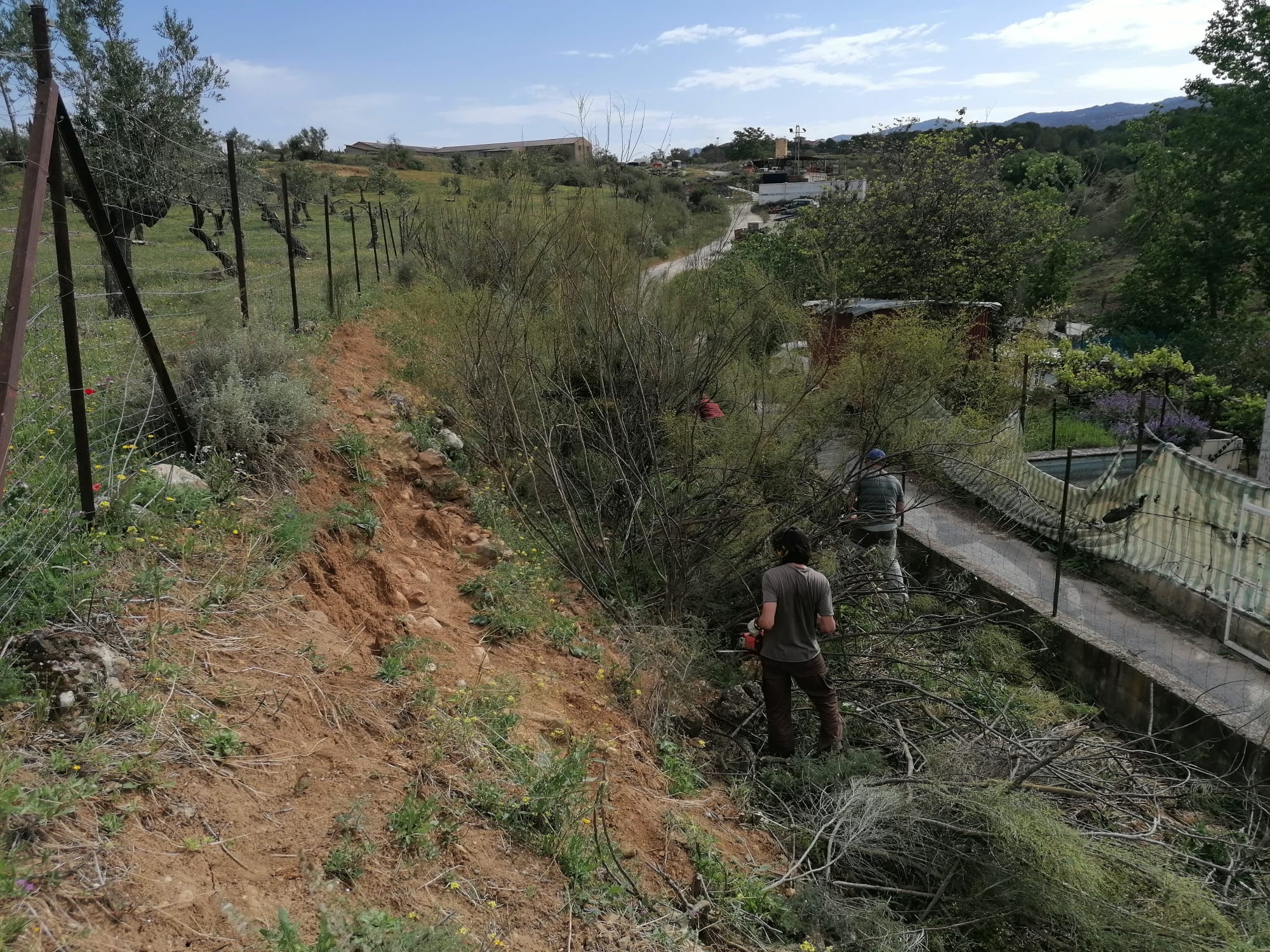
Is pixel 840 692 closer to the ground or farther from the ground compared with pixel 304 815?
closer to the ground

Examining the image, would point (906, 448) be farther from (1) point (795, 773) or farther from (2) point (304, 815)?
(2) point (304, 815)

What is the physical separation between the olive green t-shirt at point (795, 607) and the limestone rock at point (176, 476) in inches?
132

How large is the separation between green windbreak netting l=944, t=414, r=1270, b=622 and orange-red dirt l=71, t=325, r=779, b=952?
13.5 feet

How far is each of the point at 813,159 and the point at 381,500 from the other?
55.4m

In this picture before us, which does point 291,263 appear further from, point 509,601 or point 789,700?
point 789,700

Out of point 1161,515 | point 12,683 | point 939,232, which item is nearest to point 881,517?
point 1161,515

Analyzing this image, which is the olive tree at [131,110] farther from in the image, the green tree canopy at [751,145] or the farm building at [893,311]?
the green tree canopy at [751,145]

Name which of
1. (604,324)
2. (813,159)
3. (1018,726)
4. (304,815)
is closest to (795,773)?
(1018,726)

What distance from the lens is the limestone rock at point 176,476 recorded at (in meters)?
4.34

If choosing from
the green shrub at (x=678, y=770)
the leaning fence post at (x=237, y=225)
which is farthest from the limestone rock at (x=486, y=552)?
the leaning fence post at (x=237, y=225)

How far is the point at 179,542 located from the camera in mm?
3938

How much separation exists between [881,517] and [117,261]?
602 cm

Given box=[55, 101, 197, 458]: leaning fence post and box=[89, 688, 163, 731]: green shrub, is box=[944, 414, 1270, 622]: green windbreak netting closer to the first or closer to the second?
box=[55, 101, 197, 458]: leaning fence post

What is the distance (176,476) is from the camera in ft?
14.5
